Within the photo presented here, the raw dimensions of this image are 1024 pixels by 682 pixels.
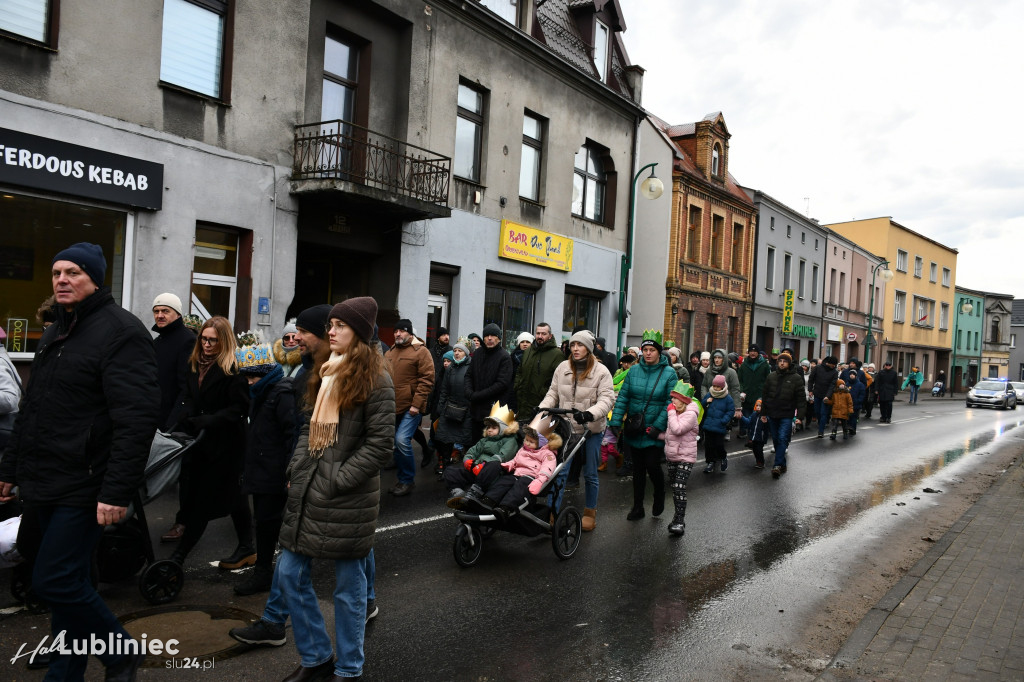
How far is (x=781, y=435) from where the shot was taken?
11844 mm

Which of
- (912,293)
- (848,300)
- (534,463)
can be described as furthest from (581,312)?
(912,293)

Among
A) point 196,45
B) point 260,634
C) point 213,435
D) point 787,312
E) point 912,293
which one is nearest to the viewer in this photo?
point 260,634

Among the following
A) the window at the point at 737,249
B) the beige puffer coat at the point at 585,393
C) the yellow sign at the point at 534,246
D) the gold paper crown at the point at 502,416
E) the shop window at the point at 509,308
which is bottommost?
the gold paper crown at the point at 502,416

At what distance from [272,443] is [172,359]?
5.35ft

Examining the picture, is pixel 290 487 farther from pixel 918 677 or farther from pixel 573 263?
pixel 573 263

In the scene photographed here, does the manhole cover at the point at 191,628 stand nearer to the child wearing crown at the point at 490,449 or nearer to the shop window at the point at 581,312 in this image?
the child wearing crown at the point at 490,449

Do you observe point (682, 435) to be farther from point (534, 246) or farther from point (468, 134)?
point (534, 246)

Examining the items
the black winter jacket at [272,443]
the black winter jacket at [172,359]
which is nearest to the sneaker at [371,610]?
the black winter jacket at [272,443]

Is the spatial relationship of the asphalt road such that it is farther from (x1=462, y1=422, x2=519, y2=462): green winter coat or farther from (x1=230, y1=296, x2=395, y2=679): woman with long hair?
(x1=462, y1=422, x2=519, y2=462): green winter coat

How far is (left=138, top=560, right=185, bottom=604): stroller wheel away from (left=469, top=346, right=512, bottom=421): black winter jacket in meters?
4.46

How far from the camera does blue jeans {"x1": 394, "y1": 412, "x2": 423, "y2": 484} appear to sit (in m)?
8.40

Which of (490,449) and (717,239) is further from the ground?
(717,239)

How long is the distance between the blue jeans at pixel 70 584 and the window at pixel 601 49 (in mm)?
20315

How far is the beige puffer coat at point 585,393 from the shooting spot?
732 cm
